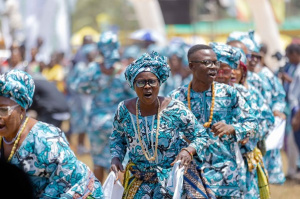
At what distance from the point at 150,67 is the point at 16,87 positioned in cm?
136

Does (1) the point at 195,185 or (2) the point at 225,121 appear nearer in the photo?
(1) the point at 195,185

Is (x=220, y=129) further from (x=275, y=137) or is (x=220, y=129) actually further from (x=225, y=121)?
(x=275, y=137)

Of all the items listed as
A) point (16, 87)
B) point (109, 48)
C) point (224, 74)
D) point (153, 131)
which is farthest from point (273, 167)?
point (16, 87)

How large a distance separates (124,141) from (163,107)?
1.51ft

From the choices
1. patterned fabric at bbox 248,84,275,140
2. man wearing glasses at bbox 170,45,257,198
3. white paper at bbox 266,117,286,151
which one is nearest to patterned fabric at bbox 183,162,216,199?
man wearing glasses at bbox 170,45,257,198

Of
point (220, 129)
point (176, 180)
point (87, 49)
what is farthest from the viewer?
point (87, 49)

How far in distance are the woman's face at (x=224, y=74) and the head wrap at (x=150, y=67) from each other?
1.40 m

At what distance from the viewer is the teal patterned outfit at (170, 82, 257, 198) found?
249 inches

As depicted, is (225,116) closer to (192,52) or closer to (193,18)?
(192,52)

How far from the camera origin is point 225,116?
6.41 metres

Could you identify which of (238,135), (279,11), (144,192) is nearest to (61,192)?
(144,192)

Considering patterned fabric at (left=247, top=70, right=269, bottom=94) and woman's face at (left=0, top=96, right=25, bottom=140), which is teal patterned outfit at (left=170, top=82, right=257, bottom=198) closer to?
patterned fabric at (left=247, top=70, right=269, bottom=94)

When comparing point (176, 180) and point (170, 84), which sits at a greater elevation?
point (170, 84)

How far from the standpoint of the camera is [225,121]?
21.0ft
